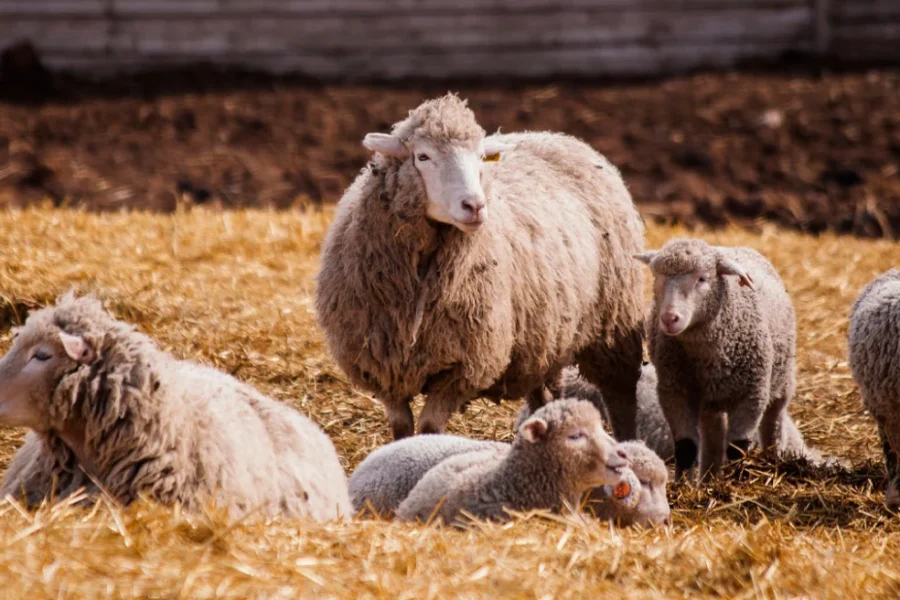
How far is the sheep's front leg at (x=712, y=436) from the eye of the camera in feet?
22.3

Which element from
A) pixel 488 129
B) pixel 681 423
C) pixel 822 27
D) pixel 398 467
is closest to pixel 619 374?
pixel 681 423

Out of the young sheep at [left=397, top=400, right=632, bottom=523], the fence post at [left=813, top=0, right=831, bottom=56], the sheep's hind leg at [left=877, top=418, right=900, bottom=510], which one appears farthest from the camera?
the fence post at [left=813, top=0, right=831, bottom=56]

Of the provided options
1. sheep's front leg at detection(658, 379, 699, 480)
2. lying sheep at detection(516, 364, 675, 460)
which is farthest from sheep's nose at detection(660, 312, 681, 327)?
lying sheep at detection(516, 364, 675, 460)

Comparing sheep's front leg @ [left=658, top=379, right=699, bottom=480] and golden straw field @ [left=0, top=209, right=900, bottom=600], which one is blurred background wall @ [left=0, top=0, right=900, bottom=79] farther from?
sheep's front leg @ [left=658, top=379, right=699, bottom=480]

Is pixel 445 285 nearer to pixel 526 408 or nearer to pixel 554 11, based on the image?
pixel 526 408

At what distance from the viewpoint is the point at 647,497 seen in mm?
5578

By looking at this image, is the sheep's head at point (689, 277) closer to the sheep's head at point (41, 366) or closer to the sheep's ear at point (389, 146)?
the sheep's ear at point (389, 146)

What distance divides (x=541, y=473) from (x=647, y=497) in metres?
0.59

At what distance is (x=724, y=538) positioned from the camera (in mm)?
4828

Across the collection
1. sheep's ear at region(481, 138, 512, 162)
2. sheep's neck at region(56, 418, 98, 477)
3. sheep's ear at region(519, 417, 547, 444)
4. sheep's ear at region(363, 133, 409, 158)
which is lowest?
sheep's ear at region(519, 417, 547, 444)

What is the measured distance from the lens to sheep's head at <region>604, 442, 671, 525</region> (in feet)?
18.2

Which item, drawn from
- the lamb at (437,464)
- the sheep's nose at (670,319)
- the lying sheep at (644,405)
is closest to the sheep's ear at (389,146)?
the lamb at (437,464)

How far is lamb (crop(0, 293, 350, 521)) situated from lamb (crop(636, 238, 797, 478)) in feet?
8.19

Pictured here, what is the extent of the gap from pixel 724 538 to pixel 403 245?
2205mm
